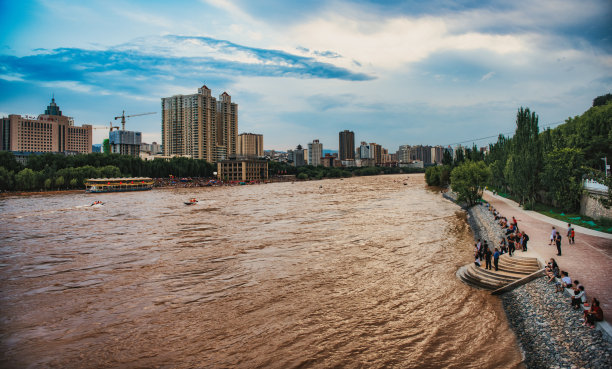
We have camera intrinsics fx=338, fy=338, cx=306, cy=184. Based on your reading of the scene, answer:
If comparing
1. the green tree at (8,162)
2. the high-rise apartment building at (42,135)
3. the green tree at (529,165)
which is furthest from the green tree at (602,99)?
the high-rise apartment building at (42,135)

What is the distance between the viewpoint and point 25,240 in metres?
29.7

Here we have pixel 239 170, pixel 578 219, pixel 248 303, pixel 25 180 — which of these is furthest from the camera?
pixel 239 170

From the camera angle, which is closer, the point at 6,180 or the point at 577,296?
the point at 577,296

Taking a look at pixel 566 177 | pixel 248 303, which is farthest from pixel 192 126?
pixel 248 303

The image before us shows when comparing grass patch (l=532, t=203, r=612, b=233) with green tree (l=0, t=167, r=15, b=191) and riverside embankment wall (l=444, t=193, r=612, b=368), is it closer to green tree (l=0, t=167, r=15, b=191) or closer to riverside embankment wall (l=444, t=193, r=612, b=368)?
riverside embankment wall (l=444, t=193, r=612, b=368)

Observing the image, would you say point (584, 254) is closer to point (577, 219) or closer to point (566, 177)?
point (577, 219)

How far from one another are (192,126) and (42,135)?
66489 mm

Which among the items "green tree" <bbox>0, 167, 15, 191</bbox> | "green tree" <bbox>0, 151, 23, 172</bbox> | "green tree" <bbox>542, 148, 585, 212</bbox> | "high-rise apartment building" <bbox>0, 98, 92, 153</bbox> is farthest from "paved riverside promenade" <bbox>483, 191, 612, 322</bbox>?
"high-rise apartment building" <bbox>0, 98, 92, 153</bbox>

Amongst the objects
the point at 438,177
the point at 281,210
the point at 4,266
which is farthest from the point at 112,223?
Result: the point at 438,177

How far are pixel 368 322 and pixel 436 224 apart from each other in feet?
80.6

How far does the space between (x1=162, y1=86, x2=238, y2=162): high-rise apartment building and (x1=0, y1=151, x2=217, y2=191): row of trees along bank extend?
49.2 metres

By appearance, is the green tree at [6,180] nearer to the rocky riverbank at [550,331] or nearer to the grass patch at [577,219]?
the rocky riverbank at [550,331]

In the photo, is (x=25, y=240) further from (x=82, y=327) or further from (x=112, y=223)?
(x=82, y=327)

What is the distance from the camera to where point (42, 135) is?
15662 centimetres
